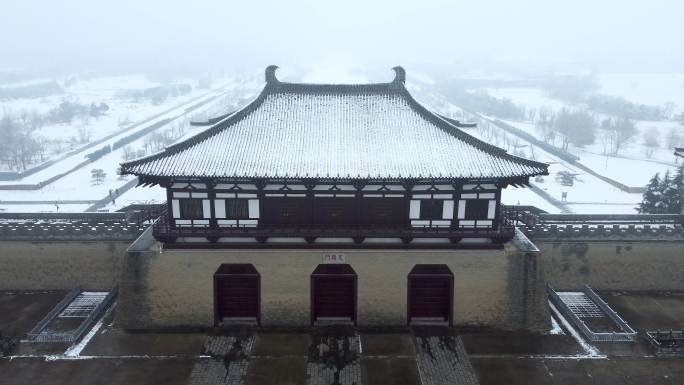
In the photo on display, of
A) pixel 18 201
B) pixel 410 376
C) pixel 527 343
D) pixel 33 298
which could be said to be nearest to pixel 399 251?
pixel 410 376

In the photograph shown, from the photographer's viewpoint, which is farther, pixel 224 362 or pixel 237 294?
pixel 237 294

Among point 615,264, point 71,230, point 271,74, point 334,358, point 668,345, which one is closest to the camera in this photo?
point 334,358

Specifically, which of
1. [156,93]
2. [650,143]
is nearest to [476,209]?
[650,143]

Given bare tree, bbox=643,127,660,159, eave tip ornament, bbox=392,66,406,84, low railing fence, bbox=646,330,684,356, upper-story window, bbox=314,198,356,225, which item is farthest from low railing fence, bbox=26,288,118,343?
bare tree, bbox=643,127,660,159

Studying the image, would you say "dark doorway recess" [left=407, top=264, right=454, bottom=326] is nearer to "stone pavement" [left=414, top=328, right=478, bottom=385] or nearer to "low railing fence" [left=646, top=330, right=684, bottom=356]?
"stone pavement" [left=414, top=328, right=478, bottom=385]

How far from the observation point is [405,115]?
22.7m

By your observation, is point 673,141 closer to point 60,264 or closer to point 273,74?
point 273,74

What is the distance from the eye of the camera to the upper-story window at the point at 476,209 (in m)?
21.0

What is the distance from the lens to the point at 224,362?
64.2 ft

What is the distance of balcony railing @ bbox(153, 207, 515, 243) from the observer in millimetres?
20578

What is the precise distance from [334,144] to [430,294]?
787cm

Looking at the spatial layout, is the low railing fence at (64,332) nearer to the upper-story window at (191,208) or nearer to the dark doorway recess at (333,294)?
the upper-story window at (191,208)

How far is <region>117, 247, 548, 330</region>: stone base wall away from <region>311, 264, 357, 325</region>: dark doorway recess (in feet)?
1.02

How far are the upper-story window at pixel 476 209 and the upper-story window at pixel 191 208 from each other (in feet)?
36.3
